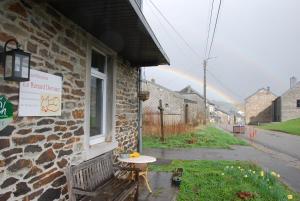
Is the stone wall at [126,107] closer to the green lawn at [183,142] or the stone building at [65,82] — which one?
the stone building at [65,82]

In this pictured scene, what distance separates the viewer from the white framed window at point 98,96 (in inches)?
241

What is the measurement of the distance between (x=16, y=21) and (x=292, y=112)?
59.3 metres

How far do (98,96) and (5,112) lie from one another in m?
3.31

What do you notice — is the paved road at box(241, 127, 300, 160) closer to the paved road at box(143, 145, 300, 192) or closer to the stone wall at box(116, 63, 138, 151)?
the paved road at box(143, 145, 300, 192)

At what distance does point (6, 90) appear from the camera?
10.8 feet

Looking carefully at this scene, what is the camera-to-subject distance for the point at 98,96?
21.2 ft

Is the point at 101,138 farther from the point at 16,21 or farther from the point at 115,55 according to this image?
the point at 16,21

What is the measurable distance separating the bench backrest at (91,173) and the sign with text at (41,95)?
922mm

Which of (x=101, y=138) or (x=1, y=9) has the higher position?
(x=1, y=9)

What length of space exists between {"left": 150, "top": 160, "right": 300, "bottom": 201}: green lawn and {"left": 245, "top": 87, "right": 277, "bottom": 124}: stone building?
59.2m

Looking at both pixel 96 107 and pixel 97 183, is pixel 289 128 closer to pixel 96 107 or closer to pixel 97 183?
pixel 96 107

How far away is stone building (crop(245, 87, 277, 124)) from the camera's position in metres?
64.9

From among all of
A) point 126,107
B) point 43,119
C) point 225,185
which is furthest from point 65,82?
point 225,185

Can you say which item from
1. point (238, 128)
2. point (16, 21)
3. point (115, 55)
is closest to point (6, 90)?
point (16, 21)
